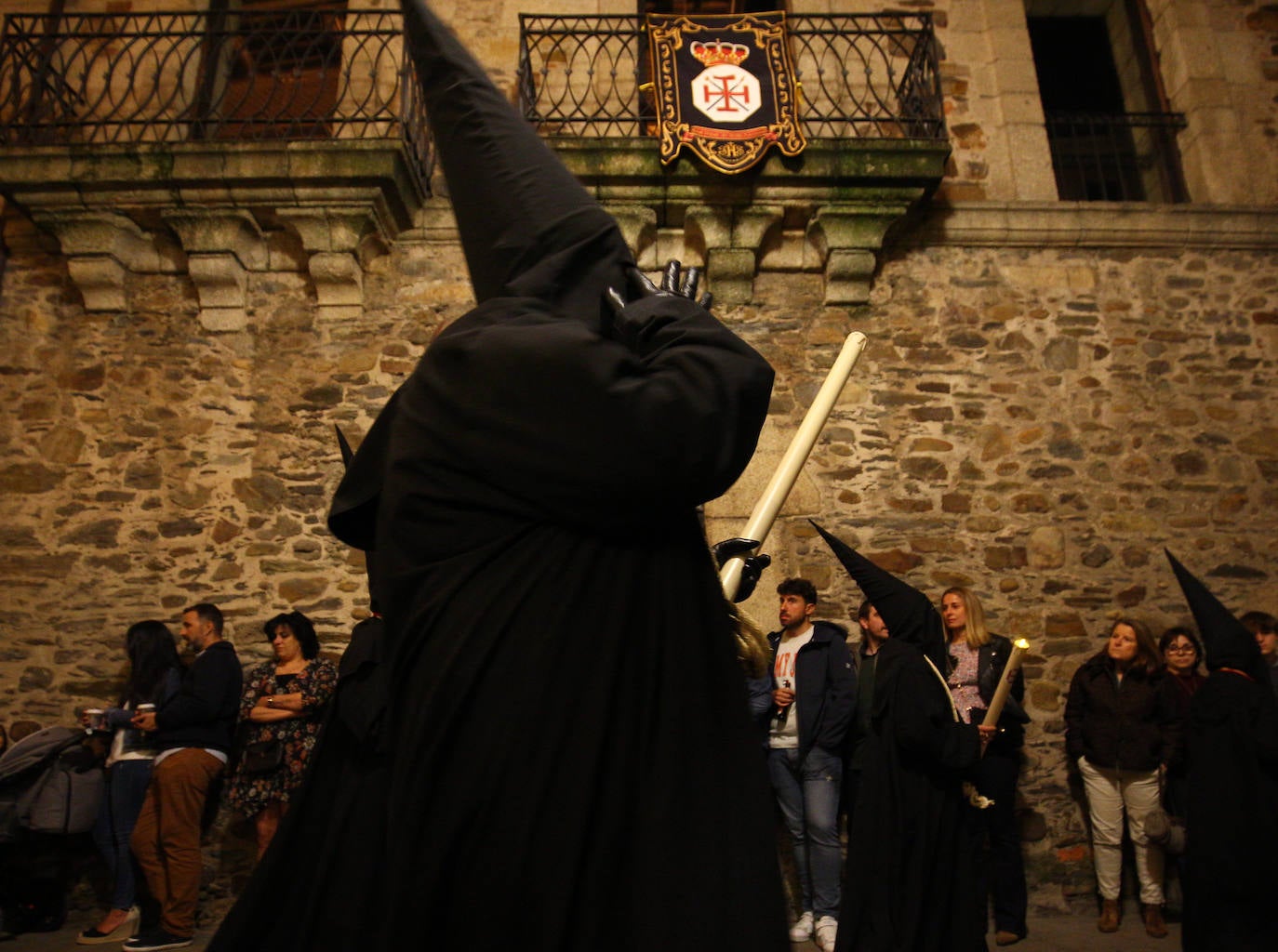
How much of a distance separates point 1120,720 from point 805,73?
5.11 metres

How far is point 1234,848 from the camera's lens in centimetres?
391

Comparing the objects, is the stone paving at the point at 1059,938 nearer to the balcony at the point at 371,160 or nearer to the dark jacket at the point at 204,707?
the dark jacket at the point at 204,707

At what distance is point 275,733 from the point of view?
5035mm

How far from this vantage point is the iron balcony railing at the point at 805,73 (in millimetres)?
6770

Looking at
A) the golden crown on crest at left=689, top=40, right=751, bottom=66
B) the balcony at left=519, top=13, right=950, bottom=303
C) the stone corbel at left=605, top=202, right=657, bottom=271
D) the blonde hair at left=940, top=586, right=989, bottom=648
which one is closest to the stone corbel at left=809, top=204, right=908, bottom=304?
the balcony at left=519, top=13, right=950, bottom=303

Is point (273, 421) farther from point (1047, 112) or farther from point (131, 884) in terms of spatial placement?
point (1047, 112)

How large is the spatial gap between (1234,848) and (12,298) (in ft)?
26.5

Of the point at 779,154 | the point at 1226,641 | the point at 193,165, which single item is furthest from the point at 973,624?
the point at 193,165

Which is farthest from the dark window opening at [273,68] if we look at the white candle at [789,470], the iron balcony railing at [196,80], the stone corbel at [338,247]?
the white candle at [789,470]

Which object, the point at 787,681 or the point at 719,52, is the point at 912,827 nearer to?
the point at 787,681

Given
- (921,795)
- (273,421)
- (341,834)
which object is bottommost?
(921,795)

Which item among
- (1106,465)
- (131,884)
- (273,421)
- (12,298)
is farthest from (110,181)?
(1106,465)

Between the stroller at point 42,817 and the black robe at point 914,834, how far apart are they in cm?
412

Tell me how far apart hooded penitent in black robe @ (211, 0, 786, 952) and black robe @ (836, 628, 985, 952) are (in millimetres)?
3274
